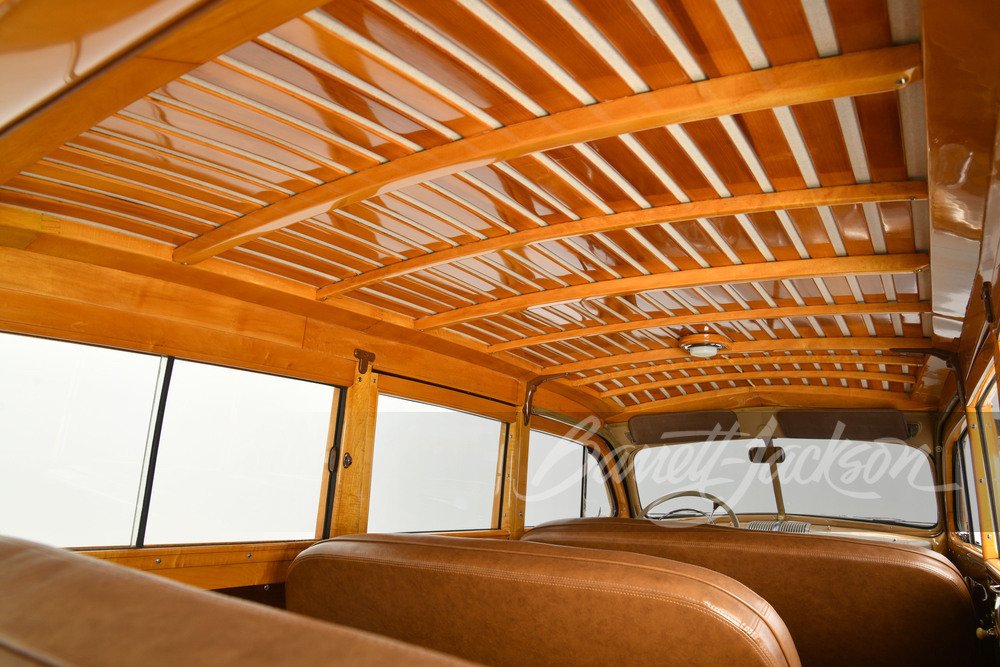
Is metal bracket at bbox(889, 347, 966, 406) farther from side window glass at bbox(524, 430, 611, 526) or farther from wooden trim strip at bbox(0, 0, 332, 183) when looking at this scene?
wooden trim strip at bbox(0, 0, 332, 183)

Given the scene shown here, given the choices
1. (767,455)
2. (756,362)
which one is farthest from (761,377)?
(767,455)

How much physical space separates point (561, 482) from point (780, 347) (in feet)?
10.3

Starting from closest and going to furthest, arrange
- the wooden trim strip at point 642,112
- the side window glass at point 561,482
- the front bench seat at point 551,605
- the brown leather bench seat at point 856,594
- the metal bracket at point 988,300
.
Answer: the front bench seat at point 551,605
the wooden trim strip at point 642,112
the brown leather bench seat at point 856,594
the metal bracket at point 988,300
the side window glass at point 561,482

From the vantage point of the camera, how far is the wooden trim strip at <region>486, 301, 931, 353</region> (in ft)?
12.6

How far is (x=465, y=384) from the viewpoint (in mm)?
5613

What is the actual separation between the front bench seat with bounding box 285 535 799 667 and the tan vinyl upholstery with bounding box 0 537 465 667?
45.7 inches

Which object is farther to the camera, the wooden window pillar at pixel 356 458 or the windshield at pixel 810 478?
the windshield at pixel 810 478

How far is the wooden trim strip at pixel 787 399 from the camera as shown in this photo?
5949mm

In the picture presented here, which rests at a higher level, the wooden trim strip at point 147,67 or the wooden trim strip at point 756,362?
the wooden trim strip at point 147,67

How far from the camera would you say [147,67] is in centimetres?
179

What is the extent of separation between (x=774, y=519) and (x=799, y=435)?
0.87 metres

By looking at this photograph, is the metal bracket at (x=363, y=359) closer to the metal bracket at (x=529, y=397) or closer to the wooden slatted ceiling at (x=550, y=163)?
the wooden slatted ceiling at (x=550, y=163)

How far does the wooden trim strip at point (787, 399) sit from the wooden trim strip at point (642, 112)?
4.83m

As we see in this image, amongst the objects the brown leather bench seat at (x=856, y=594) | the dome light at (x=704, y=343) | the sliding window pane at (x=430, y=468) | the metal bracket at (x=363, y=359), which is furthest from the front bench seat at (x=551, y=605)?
the dome light at (x=704, y=343)
